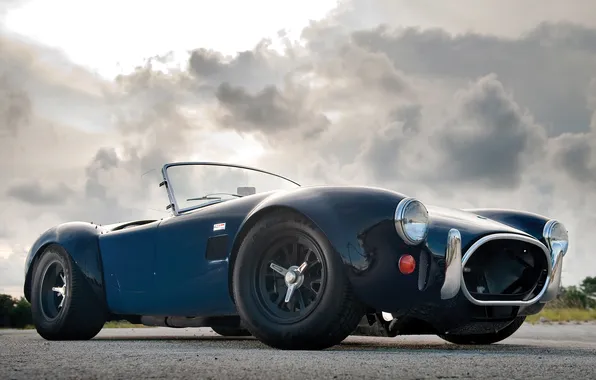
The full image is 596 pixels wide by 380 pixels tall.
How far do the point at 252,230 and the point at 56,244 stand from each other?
8.61ft

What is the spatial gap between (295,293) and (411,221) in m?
0.82

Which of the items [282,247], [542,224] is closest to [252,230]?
[282,247]

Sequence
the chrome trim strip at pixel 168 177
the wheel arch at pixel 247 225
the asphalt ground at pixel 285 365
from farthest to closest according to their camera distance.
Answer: the chrome trim strip at pixel 168 177 → the wheel arch at pixel 247 225 → the asphalt ground at pixel 285 365

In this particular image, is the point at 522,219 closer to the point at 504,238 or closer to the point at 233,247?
the point at 504,238

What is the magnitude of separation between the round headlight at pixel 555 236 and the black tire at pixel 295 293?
6.86ft

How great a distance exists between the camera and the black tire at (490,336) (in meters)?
6.07

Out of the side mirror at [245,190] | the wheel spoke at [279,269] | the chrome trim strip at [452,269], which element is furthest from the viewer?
the side mirror at [245,190]

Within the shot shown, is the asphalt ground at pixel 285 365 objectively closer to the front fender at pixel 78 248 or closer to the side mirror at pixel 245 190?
the front fender at pixel 78 248

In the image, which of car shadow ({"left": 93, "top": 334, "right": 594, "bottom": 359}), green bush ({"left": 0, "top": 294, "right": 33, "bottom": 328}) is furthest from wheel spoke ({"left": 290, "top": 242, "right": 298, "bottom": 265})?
green bush ({"left": 0, "top": 294, "right": 33, "bottom": 328})

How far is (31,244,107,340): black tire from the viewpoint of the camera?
6629 mm

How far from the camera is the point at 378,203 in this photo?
475 cm

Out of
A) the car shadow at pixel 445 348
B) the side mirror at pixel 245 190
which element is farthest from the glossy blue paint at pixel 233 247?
the side mirror at pixel 245 190

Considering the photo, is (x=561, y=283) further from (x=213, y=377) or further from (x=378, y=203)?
(x=213, y=377)

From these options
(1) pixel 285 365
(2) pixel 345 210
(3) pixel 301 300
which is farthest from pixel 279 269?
(1) pixel 285 365
